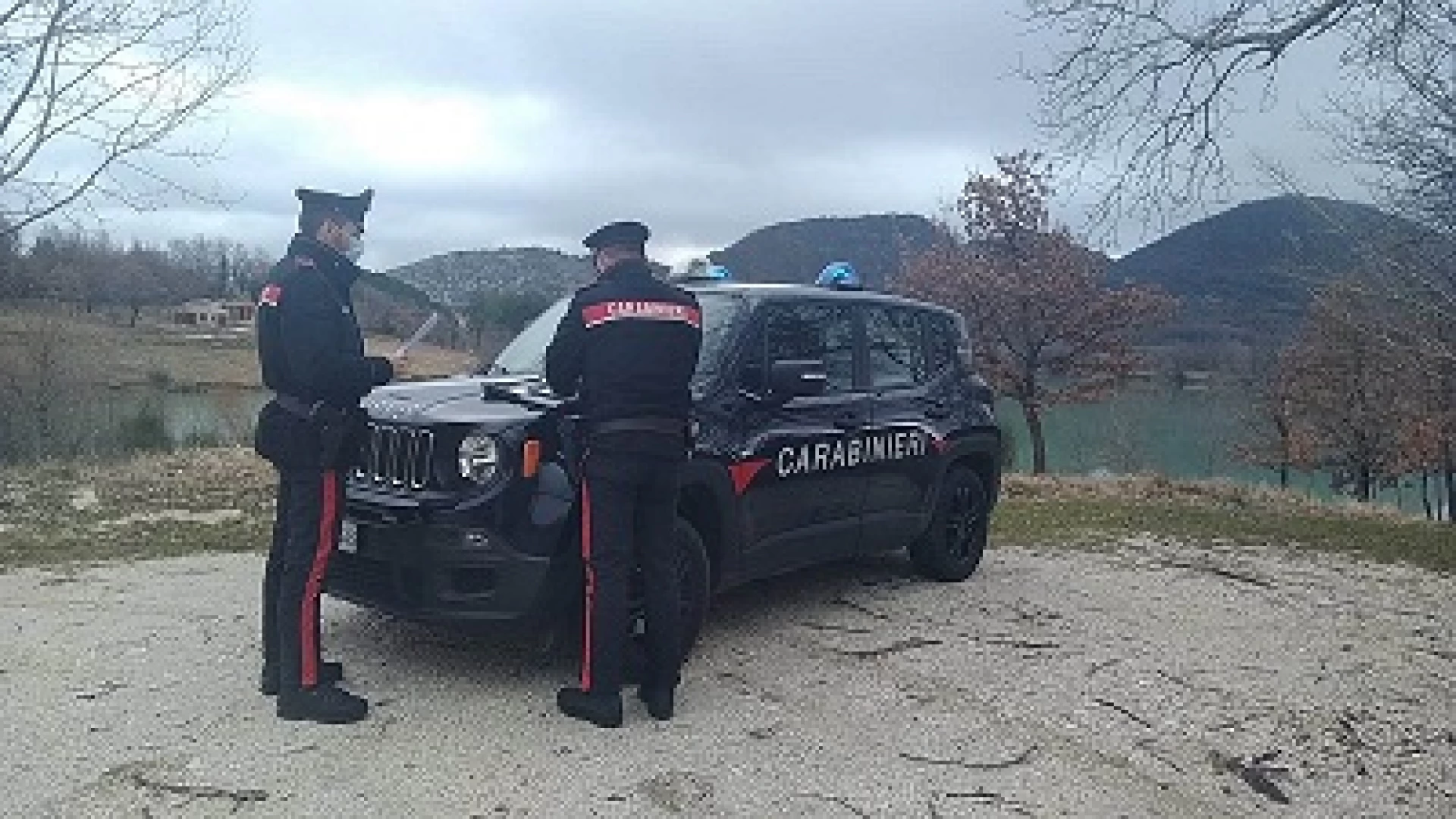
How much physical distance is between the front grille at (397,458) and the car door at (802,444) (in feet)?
4.93

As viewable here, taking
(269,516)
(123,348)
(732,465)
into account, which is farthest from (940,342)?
(123,348)

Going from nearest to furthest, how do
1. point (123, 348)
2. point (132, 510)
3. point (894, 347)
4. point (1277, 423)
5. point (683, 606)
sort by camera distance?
point (683, 606), point (894, 347), point (132, 510), point (123, 348), point (1277, 423)

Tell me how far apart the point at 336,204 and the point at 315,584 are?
1538 millimetres

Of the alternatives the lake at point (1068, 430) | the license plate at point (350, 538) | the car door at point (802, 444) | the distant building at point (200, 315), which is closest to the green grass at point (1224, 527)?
the car door at point (802, 444)

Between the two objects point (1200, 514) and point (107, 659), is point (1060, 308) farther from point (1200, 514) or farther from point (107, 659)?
point (107, 659)

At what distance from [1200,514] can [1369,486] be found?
81.9 ft

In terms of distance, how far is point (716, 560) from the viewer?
19.5 ft

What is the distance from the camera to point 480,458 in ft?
16.6

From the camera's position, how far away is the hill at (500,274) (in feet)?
24.4

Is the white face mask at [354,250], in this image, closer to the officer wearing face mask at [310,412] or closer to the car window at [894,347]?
the officer wearing face mask at [310,412]

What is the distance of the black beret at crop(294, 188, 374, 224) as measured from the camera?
16.4 feet

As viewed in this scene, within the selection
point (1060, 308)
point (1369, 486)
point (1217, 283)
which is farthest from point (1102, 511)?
point (1369, 486)

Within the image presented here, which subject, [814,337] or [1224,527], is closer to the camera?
[814,337]

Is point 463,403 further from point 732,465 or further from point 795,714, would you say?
point 795,714
